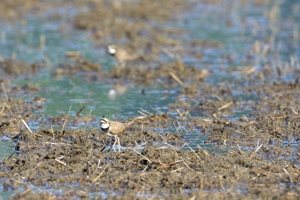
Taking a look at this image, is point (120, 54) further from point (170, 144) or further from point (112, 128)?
point (112, 128)

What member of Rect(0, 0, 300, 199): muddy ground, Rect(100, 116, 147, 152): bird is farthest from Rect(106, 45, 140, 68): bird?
Rect(100, 116, 147, 152): bird

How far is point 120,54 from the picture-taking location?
581 inches

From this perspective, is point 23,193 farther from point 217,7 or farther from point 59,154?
point 217,7

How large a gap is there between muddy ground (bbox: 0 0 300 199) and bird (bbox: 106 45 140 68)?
0.26m

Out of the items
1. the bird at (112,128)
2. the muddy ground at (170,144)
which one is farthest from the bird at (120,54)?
the bird at (112,128)

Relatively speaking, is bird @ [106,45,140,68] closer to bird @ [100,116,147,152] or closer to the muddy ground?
the muddy ground

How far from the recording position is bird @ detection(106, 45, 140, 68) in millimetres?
14574

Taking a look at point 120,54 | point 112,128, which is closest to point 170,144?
point 112,128

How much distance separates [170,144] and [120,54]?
6.01m

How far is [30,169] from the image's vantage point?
298 inches

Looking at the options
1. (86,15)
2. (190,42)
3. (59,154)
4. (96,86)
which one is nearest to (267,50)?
(190,42)

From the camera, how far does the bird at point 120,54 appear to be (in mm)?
14574

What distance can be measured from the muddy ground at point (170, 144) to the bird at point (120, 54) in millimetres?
262

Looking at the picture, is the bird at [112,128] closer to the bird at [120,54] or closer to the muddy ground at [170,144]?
the muddy ground at [170,144]
